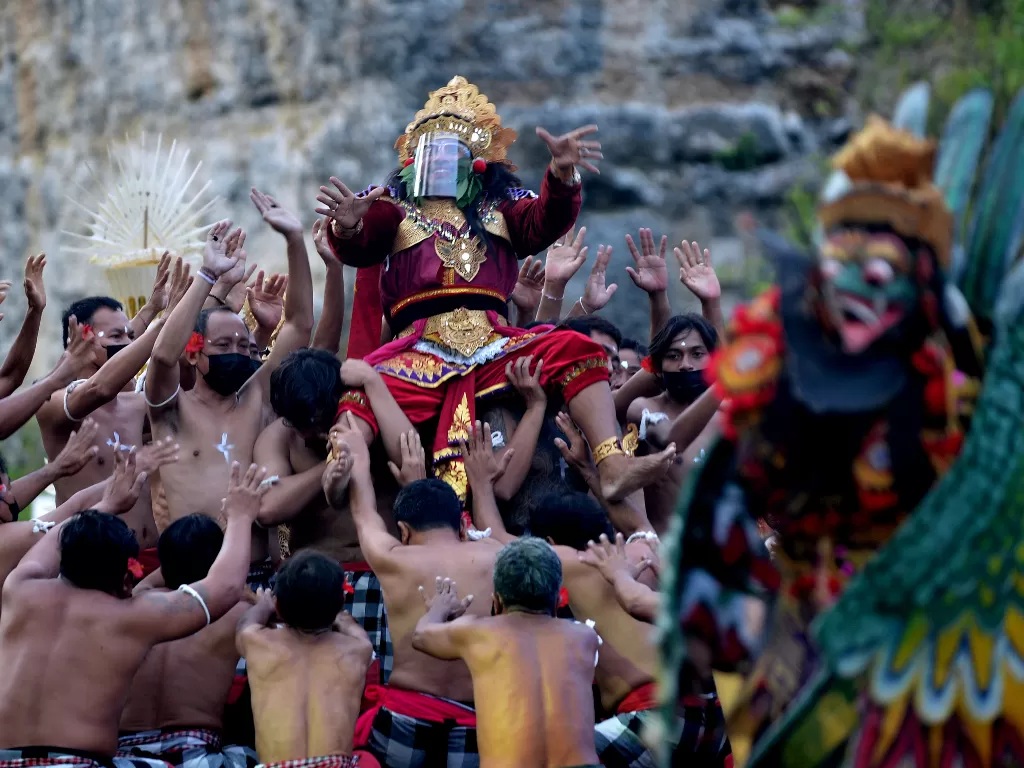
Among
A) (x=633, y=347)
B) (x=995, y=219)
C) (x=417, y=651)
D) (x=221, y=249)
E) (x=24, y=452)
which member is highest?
(x=995, y=219)

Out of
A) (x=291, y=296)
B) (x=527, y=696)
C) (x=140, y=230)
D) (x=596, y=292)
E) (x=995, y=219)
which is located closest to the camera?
(x=995, y=219)

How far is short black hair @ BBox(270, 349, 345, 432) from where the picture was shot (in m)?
5.65

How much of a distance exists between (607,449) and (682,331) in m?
0.72

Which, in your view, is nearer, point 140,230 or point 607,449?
point 607,449

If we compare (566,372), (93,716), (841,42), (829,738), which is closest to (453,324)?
(566,372)

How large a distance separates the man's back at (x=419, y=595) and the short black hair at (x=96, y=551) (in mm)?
846

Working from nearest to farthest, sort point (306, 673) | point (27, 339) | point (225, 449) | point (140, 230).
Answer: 1. point (306, 673)
2. point (225, 449)
3. point (27, 339)
4. point (140, 230)

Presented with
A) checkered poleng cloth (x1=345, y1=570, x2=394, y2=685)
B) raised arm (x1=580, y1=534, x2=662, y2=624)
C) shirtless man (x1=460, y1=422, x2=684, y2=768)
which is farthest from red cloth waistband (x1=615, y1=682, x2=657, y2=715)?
checkered poleng cloth (x1=345, y1=570, x2=394, y2=685)

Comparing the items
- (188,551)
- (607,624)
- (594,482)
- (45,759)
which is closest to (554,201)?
(594,482)

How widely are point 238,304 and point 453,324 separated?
1.41 metres

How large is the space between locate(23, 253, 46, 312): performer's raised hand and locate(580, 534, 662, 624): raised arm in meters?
2.85

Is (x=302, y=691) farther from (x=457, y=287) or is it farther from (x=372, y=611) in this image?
(x=457, y=287)

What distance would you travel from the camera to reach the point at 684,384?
6.10 m

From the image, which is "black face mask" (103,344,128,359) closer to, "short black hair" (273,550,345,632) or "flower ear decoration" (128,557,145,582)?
"flower ear decoration" (128,557,145,582)
